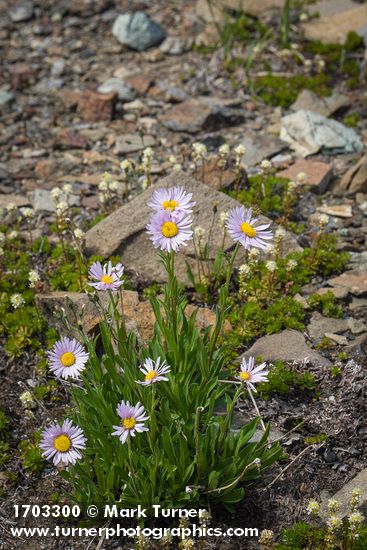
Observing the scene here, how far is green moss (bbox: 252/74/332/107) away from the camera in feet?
30.8

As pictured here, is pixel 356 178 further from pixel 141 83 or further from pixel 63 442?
pixel 63 442

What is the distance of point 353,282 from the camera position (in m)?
6.41

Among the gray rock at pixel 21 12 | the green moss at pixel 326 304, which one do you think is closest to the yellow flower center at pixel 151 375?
the green moss at pixel 326 304

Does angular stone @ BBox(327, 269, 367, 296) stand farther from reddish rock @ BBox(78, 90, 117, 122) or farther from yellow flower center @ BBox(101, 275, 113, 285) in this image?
reddish rock @ BBox(78, 90, 117, 122)

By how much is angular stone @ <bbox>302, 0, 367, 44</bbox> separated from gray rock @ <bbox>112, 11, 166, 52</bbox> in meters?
2.24

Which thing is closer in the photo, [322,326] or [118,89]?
[322,326]

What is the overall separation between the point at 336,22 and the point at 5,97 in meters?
4.99

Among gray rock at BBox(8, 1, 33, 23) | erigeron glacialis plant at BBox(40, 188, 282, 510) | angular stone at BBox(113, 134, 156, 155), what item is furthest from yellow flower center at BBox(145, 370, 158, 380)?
gray rock at BBox(8, 1, 33, 23)

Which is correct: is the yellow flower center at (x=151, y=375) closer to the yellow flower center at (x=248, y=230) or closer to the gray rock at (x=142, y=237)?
the yellow flower center at (x=248, y=230)

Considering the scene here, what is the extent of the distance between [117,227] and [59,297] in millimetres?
1034

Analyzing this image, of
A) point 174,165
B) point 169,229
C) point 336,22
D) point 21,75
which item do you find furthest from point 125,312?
point 336,22

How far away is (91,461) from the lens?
461 centimetres

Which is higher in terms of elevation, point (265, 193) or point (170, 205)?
point (265, 193)

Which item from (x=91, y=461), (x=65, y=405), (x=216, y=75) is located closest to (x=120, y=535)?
Result: (x=91, y=461)
